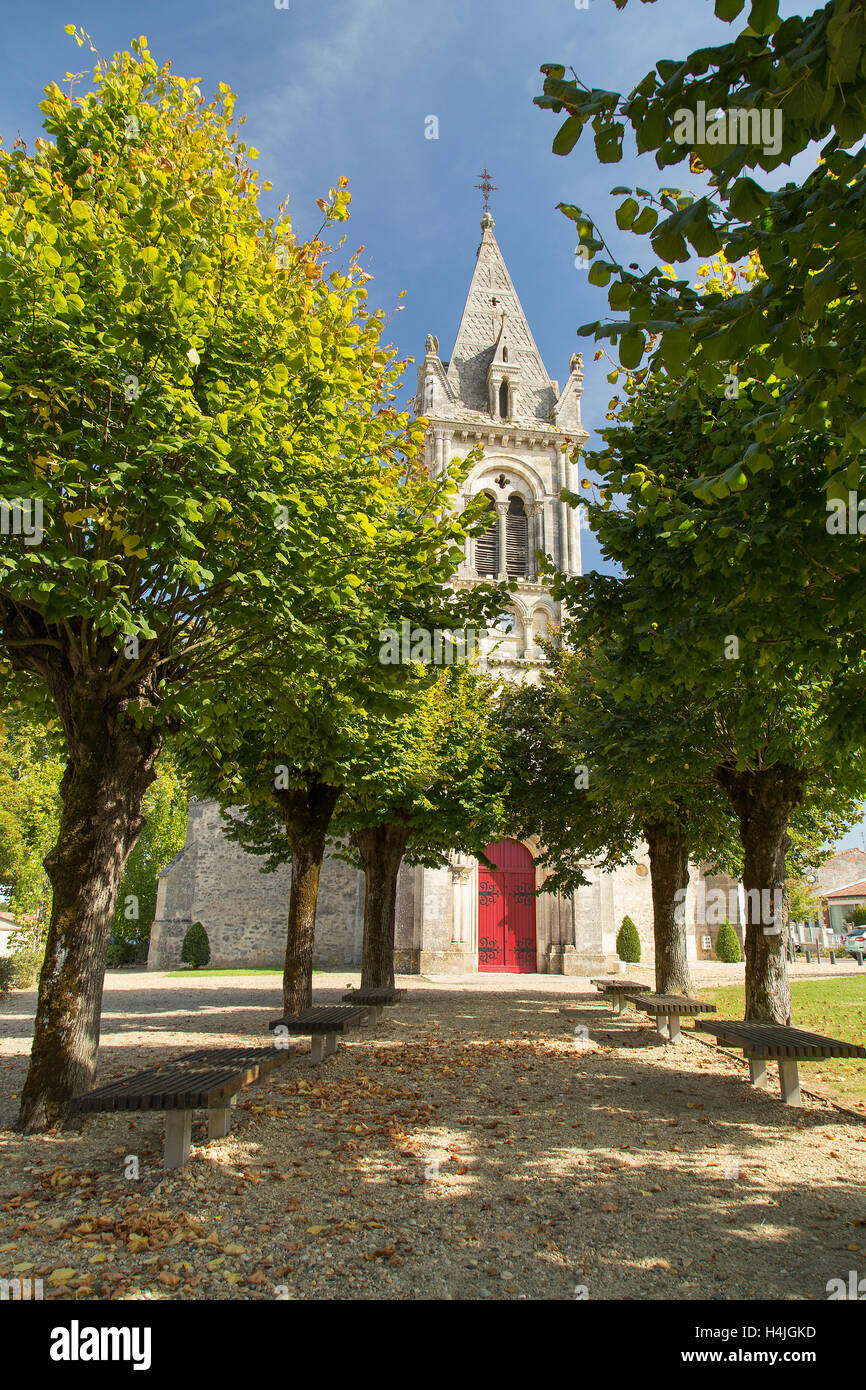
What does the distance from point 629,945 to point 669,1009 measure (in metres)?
20.7

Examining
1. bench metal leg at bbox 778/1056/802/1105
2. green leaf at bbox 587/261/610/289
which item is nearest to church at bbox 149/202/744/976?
bench metal leg at bbox 778/1056/802/1105

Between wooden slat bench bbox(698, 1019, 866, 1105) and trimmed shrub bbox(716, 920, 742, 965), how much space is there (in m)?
24.7

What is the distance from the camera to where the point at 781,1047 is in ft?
22.9

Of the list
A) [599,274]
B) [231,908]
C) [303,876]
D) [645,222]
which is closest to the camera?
[645,222]

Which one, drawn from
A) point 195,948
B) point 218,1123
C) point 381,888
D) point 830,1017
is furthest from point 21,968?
point 830,1017

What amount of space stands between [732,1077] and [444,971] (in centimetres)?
1817

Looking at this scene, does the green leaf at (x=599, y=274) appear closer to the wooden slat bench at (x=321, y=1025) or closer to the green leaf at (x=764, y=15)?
the green leaf at (x=764, y=15)

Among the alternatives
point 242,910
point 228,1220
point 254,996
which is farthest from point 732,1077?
point 242,910

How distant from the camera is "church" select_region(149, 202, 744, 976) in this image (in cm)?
2723

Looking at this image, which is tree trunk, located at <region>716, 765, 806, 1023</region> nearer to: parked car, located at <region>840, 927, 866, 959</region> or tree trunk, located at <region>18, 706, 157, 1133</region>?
tree trunk, located at <region>18, 706, 157, 1133</region>

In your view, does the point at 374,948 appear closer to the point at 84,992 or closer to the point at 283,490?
the point at 84,992

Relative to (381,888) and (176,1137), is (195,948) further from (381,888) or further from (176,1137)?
(176,1137)

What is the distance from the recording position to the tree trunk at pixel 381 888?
15938mm

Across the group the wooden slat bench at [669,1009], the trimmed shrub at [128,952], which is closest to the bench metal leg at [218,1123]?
the wooden slat bench at [669,1009]
